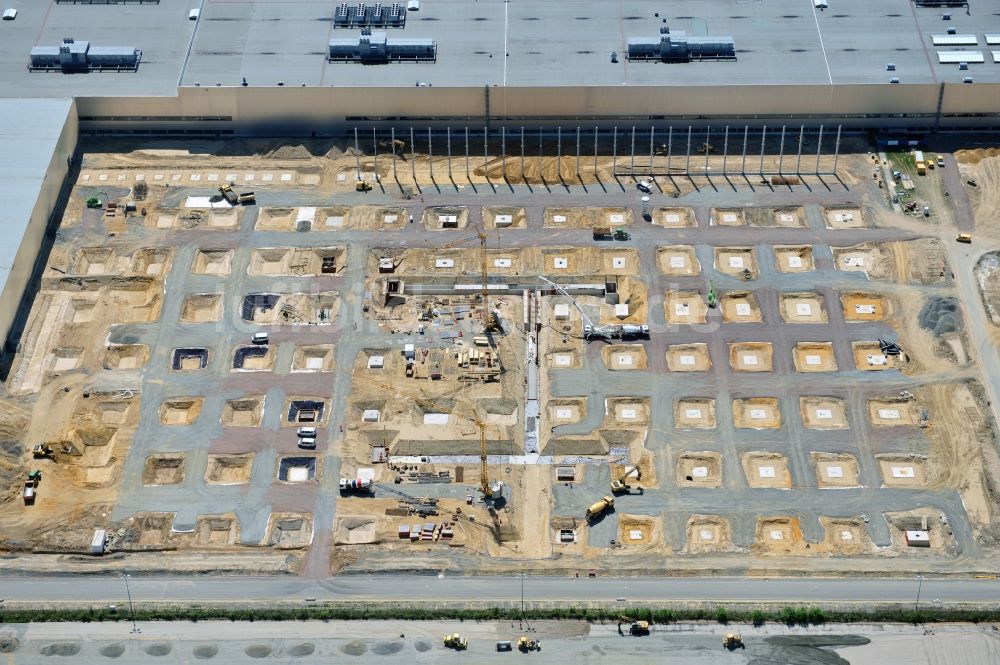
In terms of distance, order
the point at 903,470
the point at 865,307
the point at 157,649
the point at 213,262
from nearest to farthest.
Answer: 1. the point at 157,649
2. the point at 903,470
3. the point at 865,307
4. the point at 213,262

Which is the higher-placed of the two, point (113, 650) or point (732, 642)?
point (732, 642)

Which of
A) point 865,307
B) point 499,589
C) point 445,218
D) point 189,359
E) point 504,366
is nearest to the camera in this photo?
point 499,589

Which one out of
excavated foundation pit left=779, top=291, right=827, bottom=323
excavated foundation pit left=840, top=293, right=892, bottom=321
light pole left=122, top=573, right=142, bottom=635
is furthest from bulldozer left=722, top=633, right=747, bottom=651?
light pole left=122, top=573, right=142, bottom=635

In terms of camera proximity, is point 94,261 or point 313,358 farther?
point 94,261

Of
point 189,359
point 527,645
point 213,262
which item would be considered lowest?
point 527,645

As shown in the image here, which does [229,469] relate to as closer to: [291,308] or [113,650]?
[113,650]

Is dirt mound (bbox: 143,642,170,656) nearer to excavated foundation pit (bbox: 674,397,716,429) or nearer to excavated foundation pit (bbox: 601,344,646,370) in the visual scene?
excavated foundation pit (bbox: 601,344,646,370)

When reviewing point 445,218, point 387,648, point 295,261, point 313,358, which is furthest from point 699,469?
point 295,261
